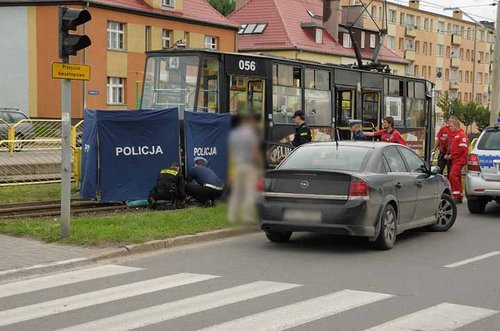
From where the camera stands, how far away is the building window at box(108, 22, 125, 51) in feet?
136

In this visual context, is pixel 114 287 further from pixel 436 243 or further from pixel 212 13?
pixel 212 13

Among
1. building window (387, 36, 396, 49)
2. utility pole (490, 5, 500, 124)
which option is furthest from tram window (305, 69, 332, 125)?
building window (387, 36, 396, 49)

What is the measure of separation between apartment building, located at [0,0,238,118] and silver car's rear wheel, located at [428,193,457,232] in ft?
91.1

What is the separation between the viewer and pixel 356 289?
7.96 metres

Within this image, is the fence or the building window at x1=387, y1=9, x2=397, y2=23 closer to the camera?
the fence

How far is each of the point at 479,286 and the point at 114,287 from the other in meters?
4.08

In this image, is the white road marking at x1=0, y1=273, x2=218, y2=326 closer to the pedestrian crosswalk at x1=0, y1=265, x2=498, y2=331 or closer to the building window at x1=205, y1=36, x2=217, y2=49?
the pedestrian crosswalk at x1=0, y1=265, x2=498, y2=331

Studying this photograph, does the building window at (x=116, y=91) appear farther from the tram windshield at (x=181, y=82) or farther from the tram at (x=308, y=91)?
the tram windshield at (x=181, y=82)

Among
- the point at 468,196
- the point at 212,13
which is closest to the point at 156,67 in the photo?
the point at 468,196

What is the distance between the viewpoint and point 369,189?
9.95m

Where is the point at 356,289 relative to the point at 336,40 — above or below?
below

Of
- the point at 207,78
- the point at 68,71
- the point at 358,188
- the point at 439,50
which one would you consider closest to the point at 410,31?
the point at 439,50

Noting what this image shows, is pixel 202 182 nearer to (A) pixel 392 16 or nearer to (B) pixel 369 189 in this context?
(B) pixel 369 189

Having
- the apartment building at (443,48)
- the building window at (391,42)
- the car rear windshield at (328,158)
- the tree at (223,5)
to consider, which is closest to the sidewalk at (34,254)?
the car rear windshield at (328,158)
